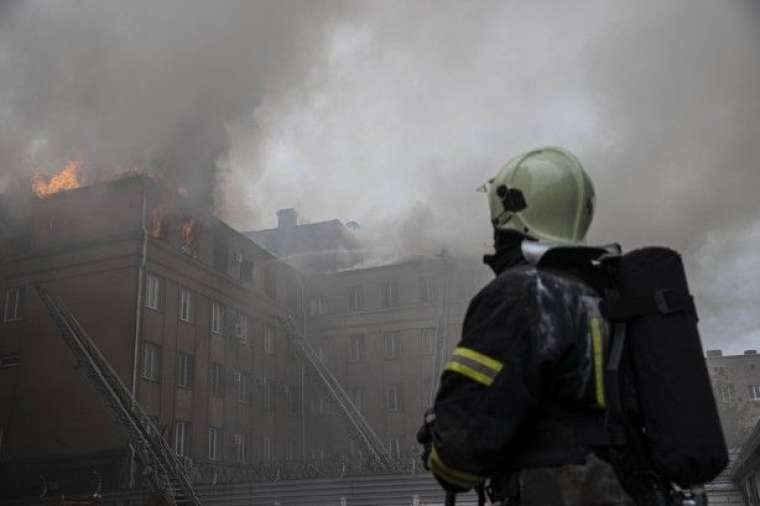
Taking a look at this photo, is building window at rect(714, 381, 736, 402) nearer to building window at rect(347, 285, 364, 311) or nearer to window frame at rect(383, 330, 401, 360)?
window frame at rect(383, 330, 401, 360)

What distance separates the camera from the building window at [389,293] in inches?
1406

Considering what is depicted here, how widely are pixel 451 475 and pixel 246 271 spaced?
29.1m

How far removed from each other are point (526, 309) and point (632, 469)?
513 mm

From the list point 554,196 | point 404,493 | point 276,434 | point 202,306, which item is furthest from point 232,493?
point 554,196

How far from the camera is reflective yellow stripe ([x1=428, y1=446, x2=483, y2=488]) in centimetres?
176

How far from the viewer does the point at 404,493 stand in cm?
1717

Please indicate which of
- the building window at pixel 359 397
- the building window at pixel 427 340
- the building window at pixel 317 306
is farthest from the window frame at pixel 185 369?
the building window at pixel 427 340

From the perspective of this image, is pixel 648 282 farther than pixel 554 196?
No

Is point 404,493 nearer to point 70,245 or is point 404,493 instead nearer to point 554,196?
point 70,245

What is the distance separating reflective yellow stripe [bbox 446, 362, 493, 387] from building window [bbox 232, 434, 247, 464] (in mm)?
25735

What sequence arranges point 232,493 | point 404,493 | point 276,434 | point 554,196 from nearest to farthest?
point 554,196 → point 404,493 → point 232,493 → point 276,434

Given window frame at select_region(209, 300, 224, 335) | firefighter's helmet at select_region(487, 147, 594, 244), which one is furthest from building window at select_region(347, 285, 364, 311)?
firefighter's helmet at select_region(487, 147, 594, 244)

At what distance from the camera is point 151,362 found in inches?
877

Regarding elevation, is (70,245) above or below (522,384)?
above
